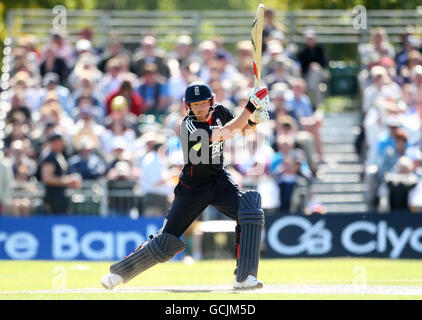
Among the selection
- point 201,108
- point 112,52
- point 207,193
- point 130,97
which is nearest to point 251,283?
point 207,193

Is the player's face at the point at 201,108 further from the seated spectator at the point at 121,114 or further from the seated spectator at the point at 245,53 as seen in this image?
the seated spectator at the point at 245,53

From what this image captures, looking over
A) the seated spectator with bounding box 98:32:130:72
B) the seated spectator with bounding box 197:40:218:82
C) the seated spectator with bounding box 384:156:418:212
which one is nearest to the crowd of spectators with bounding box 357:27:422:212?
the seated spectator with bounding box 384:156:418:212

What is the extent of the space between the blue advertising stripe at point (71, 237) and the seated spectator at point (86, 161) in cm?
88

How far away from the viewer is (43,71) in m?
17.7

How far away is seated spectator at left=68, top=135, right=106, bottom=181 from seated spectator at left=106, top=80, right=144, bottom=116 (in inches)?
56.1

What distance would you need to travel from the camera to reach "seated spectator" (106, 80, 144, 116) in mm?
16422

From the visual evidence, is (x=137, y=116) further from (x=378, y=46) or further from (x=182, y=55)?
(x=378, y=46)

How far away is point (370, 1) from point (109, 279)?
1479cm

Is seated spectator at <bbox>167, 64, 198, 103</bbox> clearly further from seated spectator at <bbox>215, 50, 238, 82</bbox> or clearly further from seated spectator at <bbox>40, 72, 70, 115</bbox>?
seated spectator at <bbox>40, 72, 70, 115</bbox>

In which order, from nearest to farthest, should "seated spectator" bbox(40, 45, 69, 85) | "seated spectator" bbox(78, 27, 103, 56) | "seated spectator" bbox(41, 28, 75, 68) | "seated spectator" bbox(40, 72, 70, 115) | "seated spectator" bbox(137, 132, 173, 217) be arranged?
"seated spectator" bbox(137, 132, 173, 217)
"seated spectator" bbox(40, 72, 70, 115)
"seated spectator" bbox(40, 45, 69, 85)
"seated spectator" bbox(41, 28, 75, 68)
"seated spectator" bbox(78, 27, 103, 56)

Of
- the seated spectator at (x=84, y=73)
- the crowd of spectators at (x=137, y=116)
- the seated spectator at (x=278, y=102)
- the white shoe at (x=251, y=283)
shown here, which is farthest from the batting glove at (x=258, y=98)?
the seated spectator at (x=84, y=73)

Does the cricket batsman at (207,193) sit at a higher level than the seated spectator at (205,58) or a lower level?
lower

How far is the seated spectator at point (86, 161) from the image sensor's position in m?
15.1
